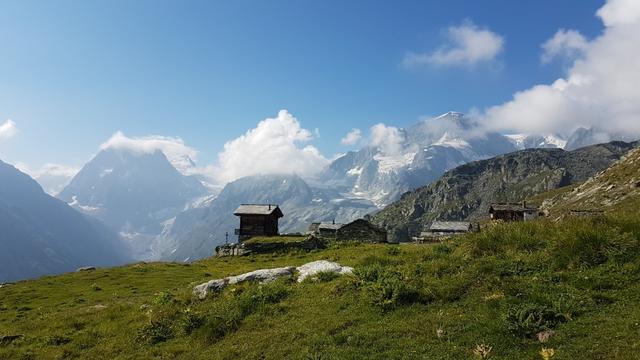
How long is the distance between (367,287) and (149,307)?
14.6m

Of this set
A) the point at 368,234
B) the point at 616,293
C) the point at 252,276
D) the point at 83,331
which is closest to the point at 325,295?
the point at 252,276

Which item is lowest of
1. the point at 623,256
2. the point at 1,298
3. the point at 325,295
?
the point at 1,298

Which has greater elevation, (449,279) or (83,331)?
(449,279)

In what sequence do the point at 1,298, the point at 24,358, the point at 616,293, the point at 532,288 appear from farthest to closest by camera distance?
the point at 1,298
the point at 24,358
the point at 532,288
the point at 616,293

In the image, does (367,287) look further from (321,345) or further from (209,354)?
(209,354)

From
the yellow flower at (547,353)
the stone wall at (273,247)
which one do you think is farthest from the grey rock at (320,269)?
the stone wall at (273,247)

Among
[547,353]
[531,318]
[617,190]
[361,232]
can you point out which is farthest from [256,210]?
[547,353]

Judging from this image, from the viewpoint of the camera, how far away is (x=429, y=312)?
15984mm

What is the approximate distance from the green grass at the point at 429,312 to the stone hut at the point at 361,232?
269ft

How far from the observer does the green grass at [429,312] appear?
13.1 meters

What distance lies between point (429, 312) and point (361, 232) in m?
92.8

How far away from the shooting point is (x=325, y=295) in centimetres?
2009

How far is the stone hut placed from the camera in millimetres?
107125

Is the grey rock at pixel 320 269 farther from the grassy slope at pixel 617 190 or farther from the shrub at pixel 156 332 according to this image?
the grassy slope at pixel 617 190
